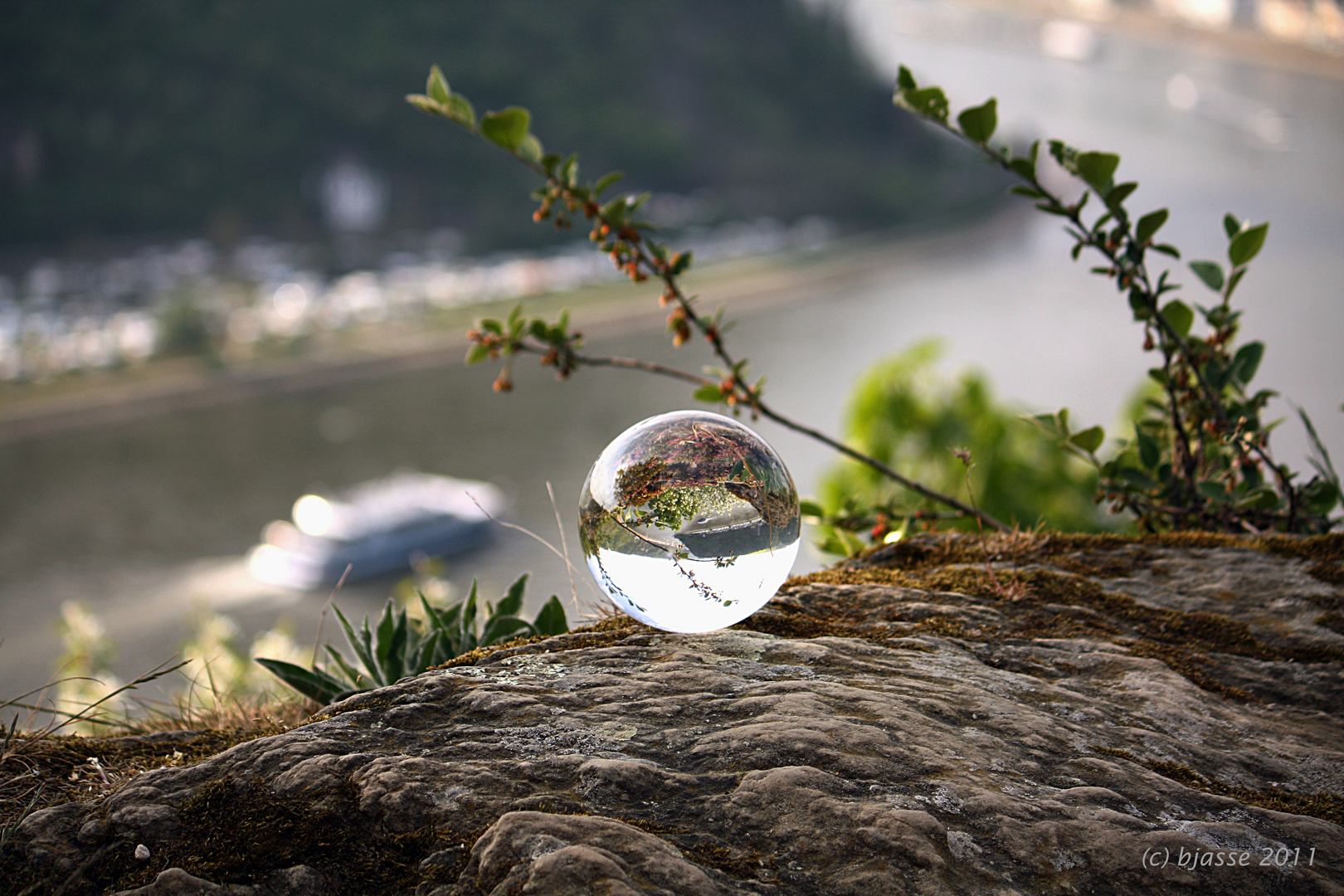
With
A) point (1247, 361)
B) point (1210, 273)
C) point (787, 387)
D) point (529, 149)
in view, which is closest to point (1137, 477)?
point (1247, 361)

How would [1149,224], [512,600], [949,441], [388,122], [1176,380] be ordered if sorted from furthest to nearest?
[388,122], [949,441], [1176,380], [1149,224], [512,600]

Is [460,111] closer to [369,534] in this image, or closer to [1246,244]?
[1246,244]

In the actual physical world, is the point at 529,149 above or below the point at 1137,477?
above

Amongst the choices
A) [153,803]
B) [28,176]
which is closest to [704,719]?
[153,803]

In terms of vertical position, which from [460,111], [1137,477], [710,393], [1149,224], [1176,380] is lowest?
[1137,477]

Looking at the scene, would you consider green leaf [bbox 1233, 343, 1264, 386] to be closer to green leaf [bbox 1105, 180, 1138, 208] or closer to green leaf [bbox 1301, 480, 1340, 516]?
green leaf [bbox 1301, 480, 1340, 516]

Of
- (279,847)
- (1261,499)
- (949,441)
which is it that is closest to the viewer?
(279,847)

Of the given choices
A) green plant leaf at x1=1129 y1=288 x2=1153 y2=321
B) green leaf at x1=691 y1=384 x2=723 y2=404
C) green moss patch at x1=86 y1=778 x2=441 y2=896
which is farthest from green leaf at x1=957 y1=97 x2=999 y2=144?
green moss patch at x1=86 y1=778 x2=441 y2=896
